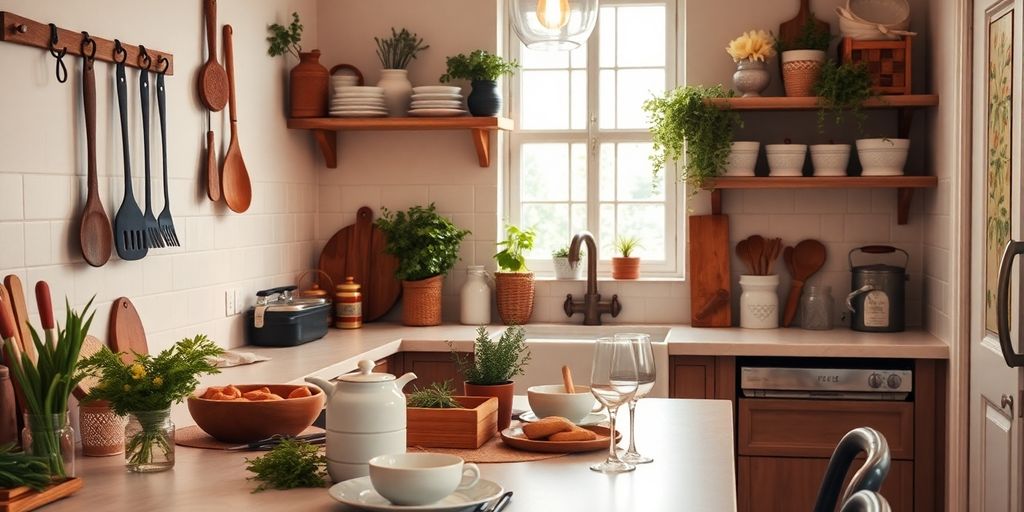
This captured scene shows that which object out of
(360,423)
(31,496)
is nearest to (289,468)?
(360,423)

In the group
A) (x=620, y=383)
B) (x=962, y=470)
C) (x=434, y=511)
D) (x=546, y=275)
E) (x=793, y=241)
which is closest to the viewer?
(x=434, y=511)

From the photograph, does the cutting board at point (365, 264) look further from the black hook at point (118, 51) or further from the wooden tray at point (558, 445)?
the wooden tray at point (558, 445)

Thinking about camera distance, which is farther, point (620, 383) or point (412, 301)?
point (412, 301)

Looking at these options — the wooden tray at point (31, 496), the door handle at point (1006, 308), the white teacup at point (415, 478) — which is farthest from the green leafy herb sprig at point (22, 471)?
the door handle at point (1006, 308)

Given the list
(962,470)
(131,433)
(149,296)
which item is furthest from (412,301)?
(131,433)

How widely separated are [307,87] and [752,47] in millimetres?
1897

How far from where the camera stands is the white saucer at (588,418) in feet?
8.20

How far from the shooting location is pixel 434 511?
177 cm

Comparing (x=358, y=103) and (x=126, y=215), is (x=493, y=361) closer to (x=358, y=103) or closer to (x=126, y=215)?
(x=126, y=215)

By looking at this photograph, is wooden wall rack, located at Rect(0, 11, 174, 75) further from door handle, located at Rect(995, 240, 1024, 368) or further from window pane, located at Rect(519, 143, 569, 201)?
door handle, located at Rect(995, 240, 1024, 368)

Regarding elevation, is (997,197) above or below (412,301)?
above

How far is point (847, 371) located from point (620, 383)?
2.48 metres

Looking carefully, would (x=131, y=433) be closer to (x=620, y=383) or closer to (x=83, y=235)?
(x=620, y=383)

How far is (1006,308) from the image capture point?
311cm
